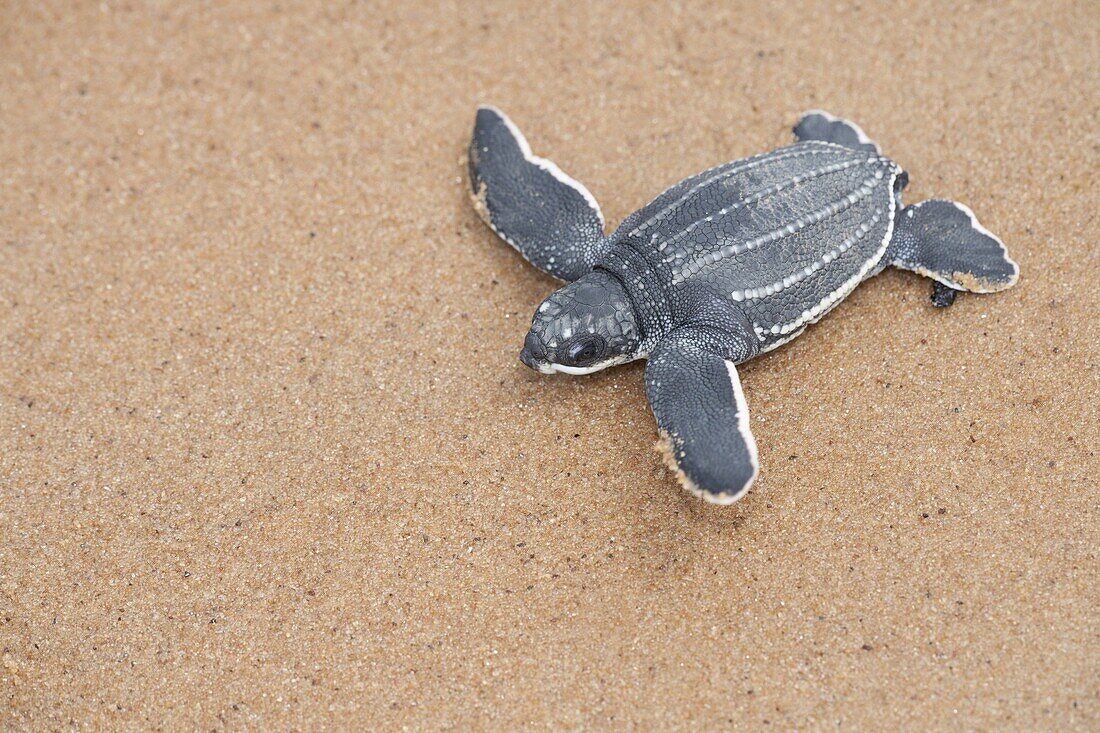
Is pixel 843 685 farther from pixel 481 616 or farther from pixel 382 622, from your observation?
pixel 382 622

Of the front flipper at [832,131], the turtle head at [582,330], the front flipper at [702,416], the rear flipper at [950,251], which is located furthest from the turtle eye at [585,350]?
the front flipper at [832,131]

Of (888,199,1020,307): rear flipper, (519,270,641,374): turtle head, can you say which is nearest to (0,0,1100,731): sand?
(888,199,1020,307): rear flipper

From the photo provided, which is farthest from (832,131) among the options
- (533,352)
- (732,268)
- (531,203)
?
(533,352)

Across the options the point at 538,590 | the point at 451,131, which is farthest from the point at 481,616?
the point at 451,131

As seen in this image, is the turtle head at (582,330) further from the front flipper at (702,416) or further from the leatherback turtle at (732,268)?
the front flipper at (702,416)

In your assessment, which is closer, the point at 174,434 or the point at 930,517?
the point at 930,517

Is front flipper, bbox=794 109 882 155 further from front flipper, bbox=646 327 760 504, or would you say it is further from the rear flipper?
front flipper, bbox=646 327 760 504
